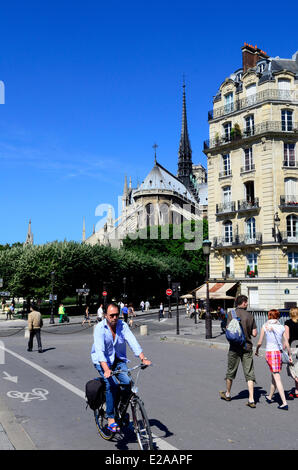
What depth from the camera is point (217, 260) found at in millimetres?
37250

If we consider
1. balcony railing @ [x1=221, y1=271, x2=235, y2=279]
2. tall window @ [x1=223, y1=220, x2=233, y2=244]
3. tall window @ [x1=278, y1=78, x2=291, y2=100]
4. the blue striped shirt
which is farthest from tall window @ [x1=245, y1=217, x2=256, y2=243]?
the blue striped shirt

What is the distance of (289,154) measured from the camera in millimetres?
34250

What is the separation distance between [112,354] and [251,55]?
1490 inches

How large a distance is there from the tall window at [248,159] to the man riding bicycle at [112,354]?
3105 centimetres

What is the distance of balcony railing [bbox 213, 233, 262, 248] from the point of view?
111 ft

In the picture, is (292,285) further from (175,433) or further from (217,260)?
(175,433)

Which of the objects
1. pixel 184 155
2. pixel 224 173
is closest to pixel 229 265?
pixel 224 173

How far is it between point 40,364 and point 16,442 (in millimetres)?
7557

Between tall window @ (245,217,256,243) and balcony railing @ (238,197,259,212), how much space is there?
913mm

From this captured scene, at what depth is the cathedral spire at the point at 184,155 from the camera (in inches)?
4978

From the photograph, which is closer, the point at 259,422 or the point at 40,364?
the point at 259,422

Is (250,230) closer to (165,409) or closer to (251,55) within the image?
(251,55)

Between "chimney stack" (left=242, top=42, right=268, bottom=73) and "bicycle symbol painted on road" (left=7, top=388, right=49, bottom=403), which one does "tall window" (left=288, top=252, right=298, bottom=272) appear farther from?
"bicycle symbol painted on road" (left=7, top=388, right=49, bottom=403)

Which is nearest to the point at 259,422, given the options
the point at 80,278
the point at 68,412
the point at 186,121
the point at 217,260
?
the point at 68,412
